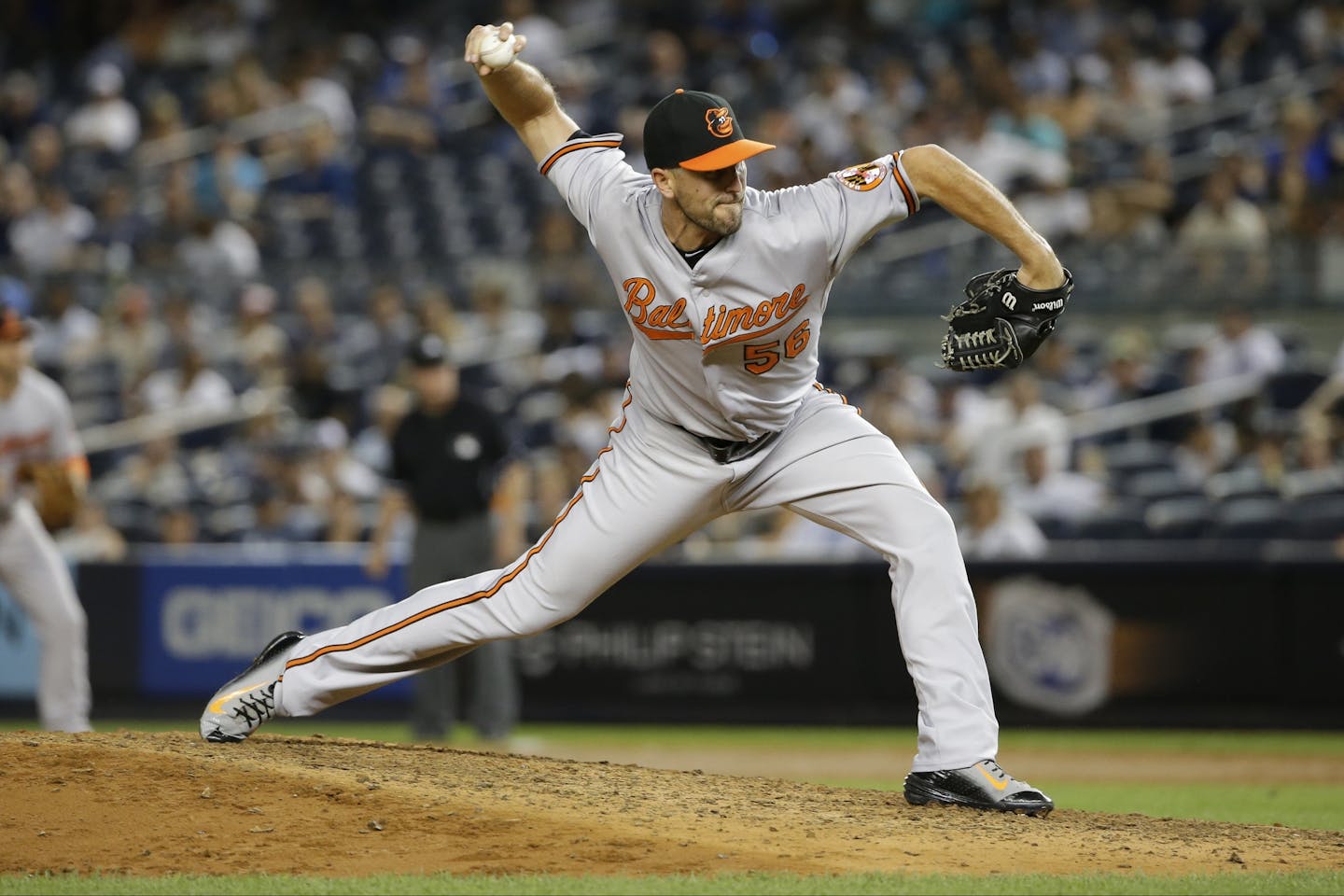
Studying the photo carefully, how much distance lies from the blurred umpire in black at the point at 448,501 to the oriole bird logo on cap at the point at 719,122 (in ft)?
16.1

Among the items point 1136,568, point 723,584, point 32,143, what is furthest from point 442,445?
point 32,143

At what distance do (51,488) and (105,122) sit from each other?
33.4ft

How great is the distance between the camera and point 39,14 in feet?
68.8

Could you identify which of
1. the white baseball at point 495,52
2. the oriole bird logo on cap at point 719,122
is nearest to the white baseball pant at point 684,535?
the oriole bird logo on cap at point 719,122

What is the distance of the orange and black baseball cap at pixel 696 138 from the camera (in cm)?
511

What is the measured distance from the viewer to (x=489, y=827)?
16.7ft

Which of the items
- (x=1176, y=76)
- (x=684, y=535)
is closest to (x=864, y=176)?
(x=684, y=535)

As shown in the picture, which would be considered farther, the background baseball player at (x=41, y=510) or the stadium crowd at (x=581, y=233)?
the stadium crowd at (x=581, y=233)

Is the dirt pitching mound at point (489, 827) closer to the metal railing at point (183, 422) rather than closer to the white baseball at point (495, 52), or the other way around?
the white baseball at point (495, 52)

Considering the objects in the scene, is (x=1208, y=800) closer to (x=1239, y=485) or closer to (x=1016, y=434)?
(x=1239, y=485)

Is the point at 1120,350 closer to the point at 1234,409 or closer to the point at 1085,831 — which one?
the point at 1234,409

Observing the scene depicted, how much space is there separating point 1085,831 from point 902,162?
202cm

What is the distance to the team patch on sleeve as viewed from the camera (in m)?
5.26

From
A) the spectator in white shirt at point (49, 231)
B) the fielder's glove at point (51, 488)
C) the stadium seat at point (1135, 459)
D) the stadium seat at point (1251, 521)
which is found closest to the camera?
the fielder's glove at point (51, 488)
